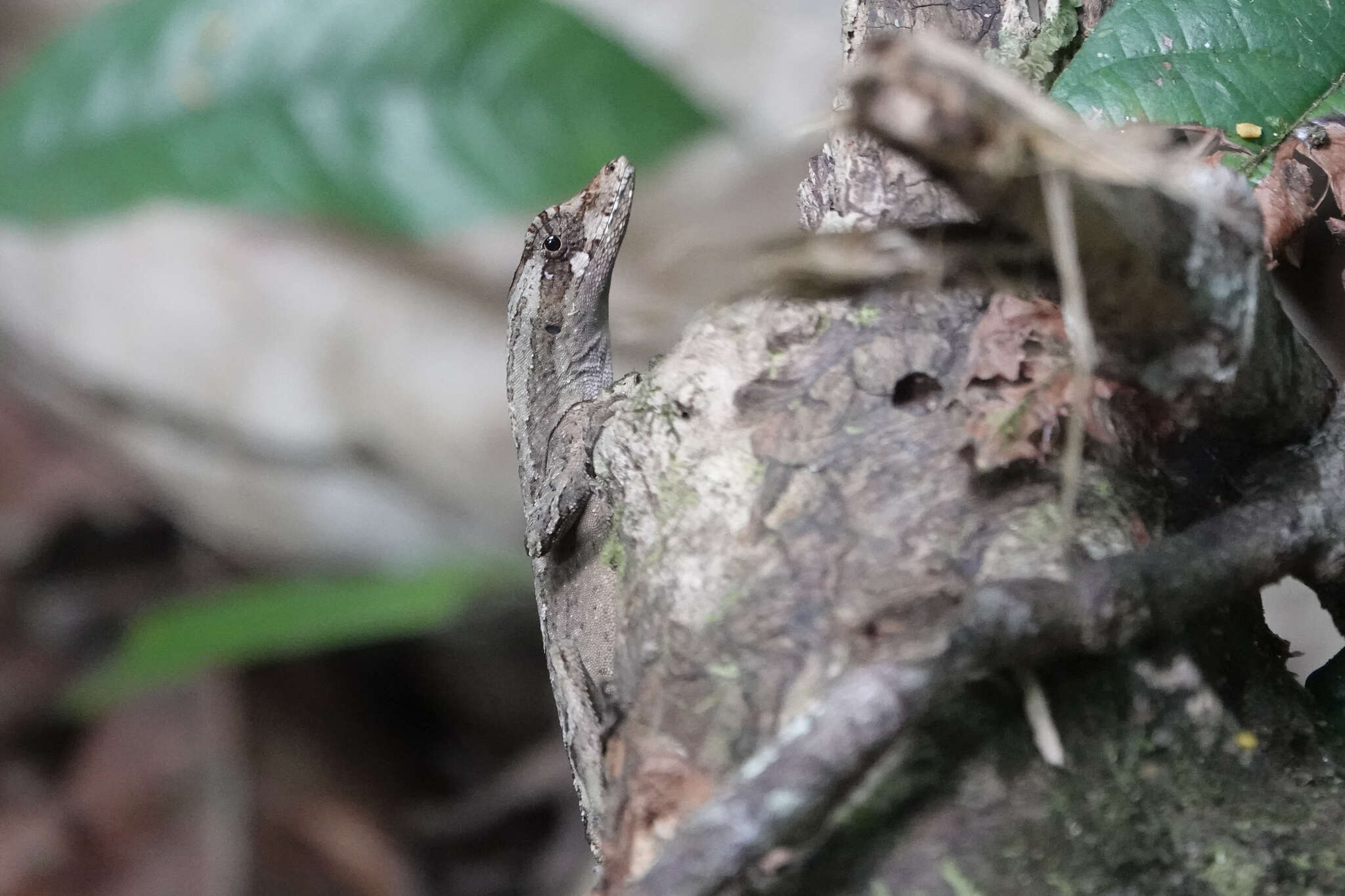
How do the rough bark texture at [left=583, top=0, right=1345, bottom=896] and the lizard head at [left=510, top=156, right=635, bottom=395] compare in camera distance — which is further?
the lizard head at [left=510, top=156, right=635, bottom=395]

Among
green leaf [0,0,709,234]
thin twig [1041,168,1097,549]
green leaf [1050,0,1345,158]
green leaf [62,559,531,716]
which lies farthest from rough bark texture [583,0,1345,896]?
green leaf [62,559,531,716]

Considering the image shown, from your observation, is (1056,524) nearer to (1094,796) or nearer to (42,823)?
(1094,796)

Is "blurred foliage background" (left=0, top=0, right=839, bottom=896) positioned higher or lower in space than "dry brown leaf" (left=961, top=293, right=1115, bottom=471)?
higher

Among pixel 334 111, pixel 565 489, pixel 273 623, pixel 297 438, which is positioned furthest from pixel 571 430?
pixel 297 438

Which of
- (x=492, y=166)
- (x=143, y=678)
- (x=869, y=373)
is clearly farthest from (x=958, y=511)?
(x=143, y=678)

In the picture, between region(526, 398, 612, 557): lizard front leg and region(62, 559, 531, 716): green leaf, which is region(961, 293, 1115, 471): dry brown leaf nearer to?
region(526, 398, 612, 557): lizard front leg

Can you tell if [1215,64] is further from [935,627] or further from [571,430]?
[571,430]
